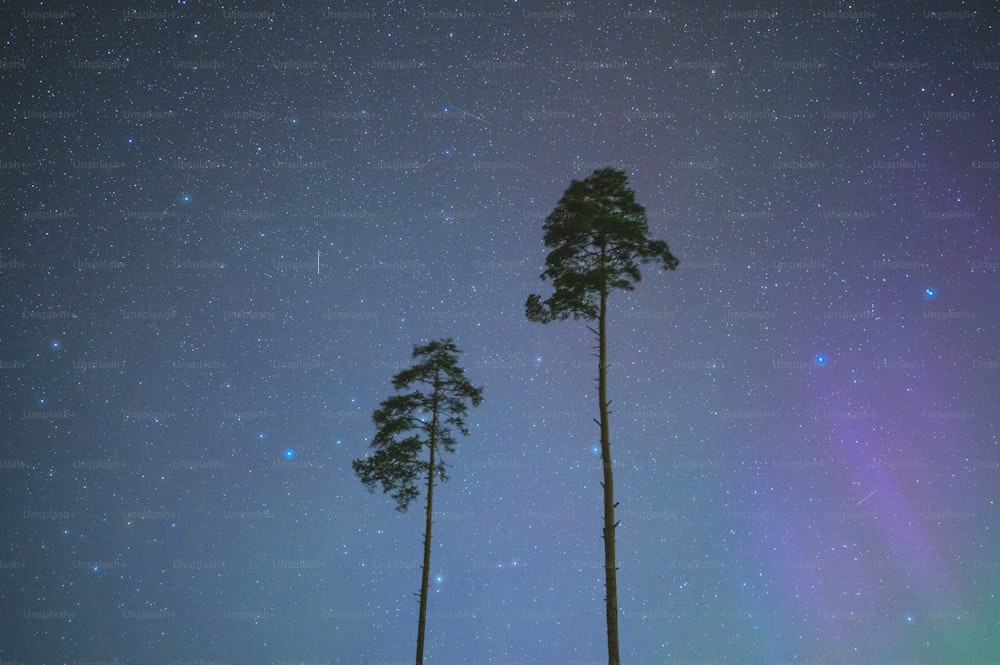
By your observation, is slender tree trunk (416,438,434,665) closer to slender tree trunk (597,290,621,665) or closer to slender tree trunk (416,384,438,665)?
slender tree trunk (416,384,438,665)

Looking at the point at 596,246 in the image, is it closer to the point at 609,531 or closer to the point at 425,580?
the point at 609,531

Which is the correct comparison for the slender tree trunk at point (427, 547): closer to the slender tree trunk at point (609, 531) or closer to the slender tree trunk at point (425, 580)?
the slender tree trunk at point (425, 580)

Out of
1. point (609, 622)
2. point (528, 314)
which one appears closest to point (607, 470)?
point (609, 622)

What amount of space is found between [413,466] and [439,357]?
3.77m

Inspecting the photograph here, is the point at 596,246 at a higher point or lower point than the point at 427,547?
higher

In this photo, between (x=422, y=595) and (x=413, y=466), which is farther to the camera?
(x=413, y=466)

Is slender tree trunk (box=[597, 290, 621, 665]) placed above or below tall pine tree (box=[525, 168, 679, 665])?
below

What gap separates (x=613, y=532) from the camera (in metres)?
12.8

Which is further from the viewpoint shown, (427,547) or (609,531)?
(427,547)

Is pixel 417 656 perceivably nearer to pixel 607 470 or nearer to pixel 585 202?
pixel 607 470

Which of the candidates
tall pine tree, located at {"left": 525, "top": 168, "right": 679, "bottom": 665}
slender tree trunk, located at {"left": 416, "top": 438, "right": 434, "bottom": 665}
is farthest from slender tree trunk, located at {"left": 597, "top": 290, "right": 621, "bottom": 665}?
slender tree trunk, located at {"left": 416, "top": 438, "right": 434, "bottom": 665}

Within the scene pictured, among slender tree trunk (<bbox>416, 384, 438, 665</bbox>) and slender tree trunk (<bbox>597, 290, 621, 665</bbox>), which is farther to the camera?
slender tree trunk (<bbox>416, 384, 438, 665</bbox>)

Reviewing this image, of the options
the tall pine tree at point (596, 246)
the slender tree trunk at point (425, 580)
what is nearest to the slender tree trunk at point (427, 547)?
the slender tree trunk at point (425, 580)

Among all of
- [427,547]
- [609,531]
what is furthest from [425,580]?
[609,531]
